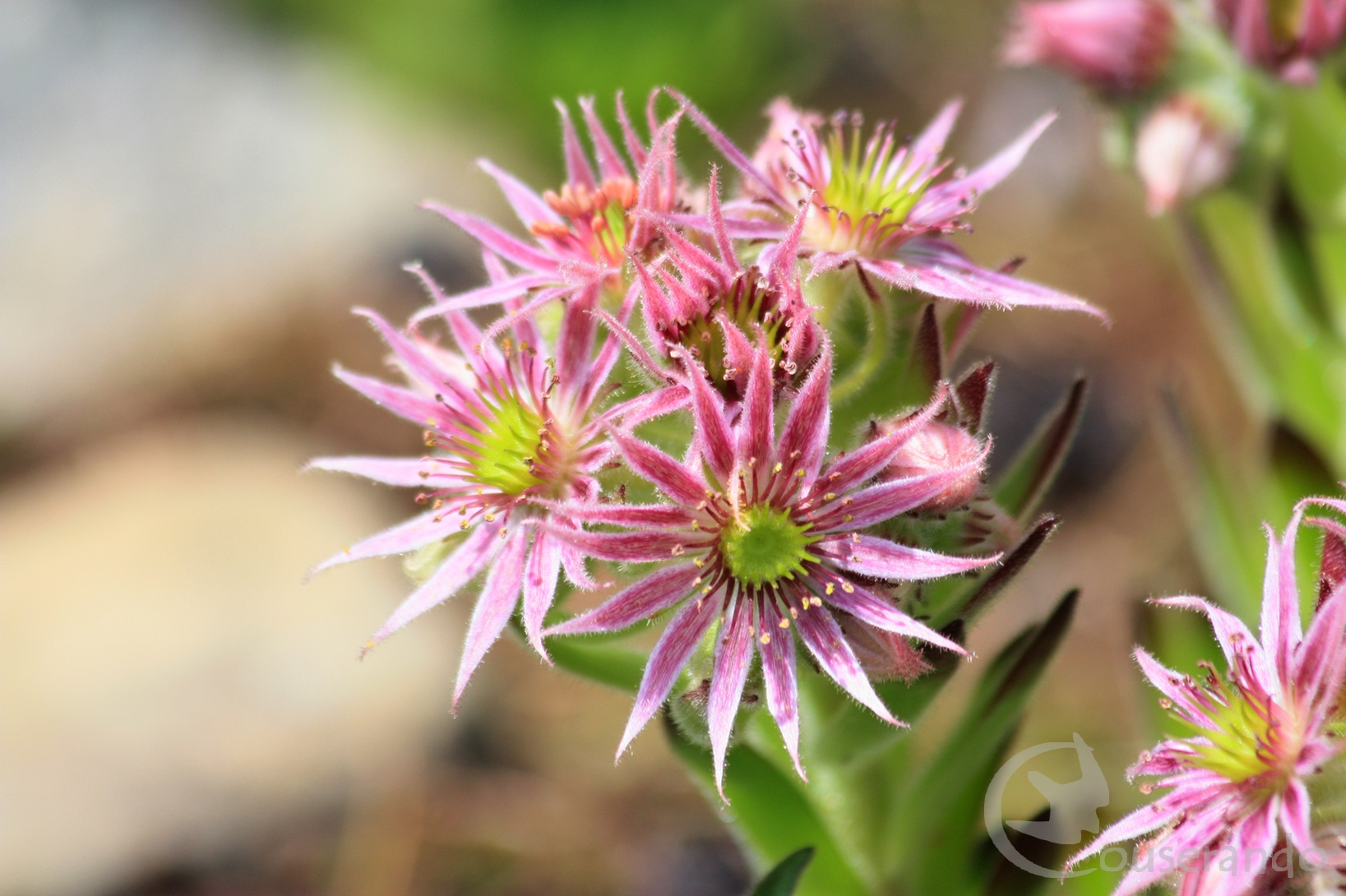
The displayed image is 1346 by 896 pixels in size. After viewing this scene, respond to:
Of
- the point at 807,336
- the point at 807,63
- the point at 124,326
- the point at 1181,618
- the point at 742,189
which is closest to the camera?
the point at 807,336

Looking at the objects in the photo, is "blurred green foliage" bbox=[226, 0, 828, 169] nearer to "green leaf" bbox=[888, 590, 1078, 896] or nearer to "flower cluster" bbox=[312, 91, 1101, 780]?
"flower cluster" bbox=[312, 91, 1101, 780]

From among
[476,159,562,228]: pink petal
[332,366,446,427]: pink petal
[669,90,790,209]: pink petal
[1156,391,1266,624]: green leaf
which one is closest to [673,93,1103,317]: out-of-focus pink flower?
[669,90,790,209]: pink petal

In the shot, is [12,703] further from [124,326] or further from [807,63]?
[807,63]

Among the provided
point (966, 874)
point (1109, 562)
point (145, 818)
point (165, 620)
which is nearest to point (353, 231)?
point (165, 620)

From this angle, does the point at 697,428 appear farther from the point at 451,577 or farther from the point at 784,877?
the point at 784,877

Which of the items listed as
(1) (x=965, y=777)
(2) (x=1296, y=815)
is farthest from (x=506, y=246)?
(2) (x=1296, y=815)

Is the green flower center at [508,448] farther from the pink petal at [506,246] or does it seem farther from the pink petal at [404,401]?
the pink petal at [506,246]

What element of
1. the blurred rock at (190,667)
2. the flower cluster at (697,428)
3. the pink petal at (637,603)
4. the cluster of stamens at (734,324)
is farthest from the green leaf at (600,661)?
the blurred rock at (190,667)
